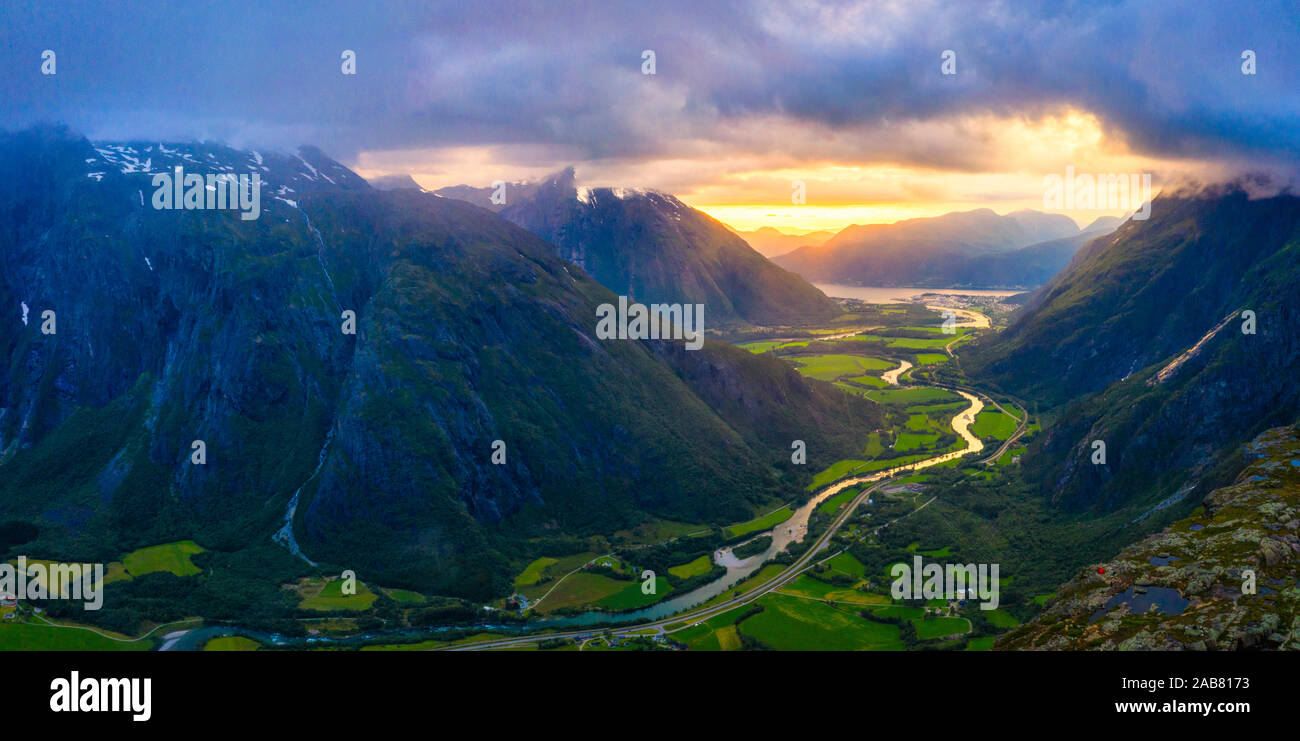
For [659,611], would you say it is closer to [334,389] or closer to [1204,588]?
[1204,588]

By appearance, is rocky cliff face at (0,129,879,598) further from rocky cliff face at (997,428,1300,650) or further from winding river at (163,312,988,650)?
rocky cliff face at (997,428,1300,650)

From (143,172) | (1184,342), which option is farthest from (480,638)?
(1184,342)

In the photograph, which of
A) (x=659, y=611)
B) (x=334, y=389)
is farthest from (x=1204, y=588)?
(x=334, y=389)

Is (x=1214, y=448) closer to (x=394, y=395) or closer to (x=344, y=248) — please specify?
(x=394, y=395)

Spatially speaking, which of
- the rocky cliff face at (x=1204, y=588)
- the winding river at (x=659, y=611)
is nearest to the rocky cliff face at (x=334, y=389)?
the winding river at (x=659, y=611)

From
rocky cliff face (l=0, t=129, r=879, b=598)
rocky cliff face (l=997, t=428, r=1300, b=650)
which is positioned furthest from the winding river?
rocky cliff face (l=997, t=428, r=1300, b=650)
